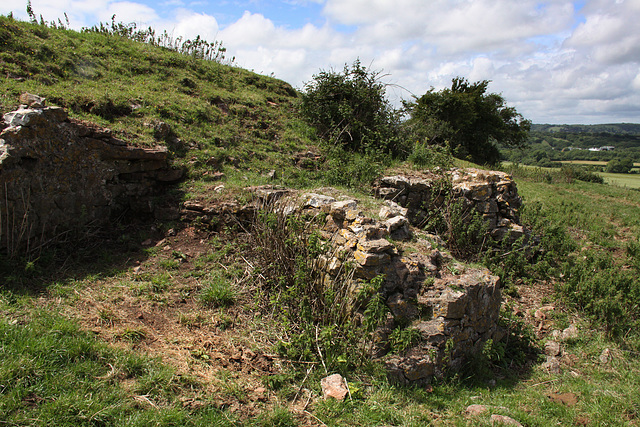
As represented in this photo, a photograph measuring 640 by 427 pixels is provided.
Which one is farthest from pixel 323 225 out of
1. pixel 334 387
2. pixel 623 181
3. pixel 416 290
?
pixel 623 181

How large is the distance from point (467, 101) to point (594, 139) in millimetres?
59906

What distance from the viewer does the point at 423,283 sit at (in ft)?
14.5

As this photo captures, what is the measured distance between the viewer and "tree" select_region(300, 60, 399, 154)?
10.2 meters

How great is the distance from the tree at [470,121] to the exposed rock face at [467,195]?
17.4 ft

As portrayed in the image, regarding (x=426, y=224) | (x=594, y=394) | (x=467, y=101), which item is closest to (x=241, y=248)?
(x=426, y=224)

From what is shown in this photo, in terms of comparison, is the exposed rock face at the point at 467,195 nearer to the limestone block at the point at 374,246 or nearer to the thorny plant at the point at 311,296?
the limestone block at the point at 374,246

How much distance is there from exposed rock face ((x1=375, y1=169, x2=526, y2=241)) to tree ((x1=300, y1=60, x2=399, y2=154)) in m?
2.68

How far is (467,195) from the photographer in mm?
7512

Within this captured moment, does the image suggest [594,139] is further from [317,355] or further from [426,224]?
[317,355]

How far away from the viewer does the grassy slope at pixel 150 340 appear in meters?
2.83

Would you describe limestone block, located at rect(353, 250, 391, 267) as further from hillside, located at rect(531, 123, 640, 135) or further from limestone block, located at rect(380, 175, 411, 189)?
hillside, located at rect(531, 123, 640, 135)

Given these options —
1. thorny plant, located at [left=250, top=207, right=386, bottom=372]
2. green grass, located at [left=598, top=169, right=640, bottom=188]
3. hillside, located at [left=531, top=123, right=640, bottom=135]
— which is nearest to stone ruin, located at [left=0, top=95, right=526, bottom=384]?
thorny plant, located at [left=250, top=207, right=386, bottom=372]

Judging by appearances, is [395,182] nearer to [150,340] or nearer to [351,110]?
[351,110]

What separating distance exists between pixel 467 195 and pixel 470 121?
11883 millimetres
